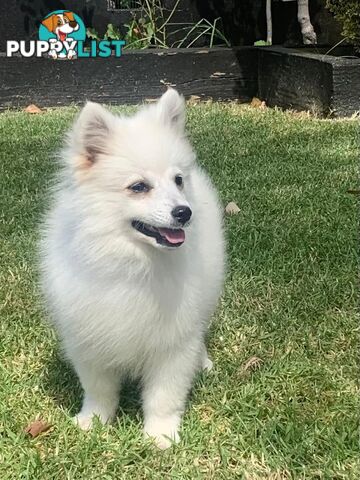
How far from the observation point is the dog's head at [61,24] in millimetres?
8188

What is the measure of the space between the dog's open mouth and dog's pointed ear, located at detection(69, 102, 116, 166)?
0.25m

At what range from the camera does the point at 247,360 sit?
2.55 metres

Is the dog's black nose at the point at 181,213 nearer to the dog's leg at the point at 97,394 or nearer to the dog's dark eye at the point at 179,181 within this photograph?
the dog's dark eye at the point at 179,181

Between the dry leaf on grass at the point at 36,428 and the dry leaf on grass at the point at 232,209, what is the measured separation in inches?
82.2

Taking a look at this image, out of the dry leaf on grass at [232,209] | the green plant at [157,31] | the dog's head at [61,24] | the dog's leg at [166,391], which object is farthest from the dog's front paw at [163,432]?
the dog's head at [61,24]

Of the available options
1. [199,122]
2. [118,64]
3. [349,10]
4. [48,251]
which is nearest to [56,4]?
[118,64]

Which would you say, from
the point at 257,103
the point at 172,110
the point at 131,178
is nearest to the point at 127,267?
the point at 131,178

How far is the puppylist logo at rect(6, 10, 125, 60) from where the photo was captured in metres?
7.71

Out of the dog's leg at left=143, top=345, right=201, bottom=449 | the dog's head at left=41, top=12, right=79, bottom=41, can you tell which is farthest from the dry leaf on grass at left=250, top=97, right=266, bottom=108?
the dog's leg at left=143, top=345, right=201, bottom=449

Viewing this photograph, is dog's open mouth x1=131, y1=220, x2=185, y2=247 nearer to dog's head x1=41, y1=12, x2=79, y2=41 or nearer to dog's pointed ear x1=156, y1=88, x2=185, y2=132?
dog's pointed ear x1=156, y1=88, x2=185, y2=132

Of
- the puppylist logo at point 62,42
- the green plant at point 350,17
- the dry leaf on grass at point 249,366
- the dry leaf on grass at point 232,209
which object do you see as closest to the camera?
the dry leaf on grass at point 249,366

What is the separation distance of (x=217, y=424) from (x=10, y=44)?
7.10 m

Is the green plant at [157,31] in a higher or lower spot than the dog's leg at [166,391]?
higher

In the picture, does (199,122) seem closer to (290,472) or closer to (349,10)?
(349,10)
